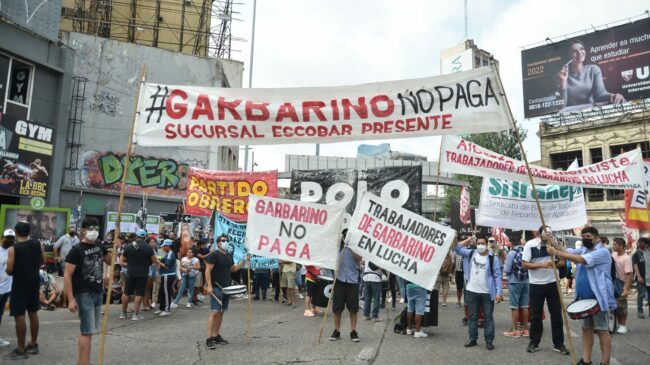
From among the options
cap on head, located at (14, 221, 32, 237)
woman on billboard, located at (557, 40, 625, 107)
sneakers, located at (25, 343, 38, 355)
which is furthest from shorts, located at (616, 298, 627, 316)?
woman on billboard, located at (557, 40, 625, 107)

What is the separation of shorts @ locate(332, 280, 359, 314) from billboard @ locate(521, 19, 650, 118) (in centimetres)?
3194

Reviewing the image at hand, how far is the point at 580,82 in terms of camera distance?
117 feet

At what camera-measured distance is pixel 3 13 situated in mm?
19547

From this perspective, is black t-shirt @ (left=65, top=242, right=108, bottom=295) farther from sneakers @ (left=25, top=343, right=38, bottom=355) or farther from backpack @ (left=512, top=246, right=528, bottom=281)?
backpack @ (left=512, top=246, right=528, bottom=281)

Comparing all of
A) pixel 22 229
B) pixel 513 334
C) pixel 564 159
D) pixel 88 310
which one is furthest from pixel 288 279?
pixel 564 159

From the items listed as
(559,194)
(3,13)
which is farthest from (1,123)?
(559,194)

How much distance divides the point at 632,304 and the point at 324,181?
986 cm

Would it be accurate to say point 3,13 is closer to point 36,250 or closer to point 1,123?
point 1,123

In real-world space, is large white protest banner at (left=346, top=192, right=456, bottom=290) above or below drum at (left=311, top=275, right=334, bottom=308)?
above

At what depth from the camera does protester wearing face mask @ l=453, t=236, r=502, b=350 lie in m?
7.77

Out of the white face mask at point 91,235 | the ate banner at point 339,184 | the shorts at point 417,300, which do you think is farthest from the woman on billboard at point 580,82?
the white face mask at point 91,235

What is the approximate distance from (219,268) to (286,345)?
5.35ft

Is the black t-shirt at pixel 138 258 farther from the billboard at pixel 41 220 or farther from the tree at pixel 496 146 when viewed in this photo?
the tree at pixel 496 146

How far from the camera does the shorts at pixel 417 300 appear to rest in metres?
8.76
